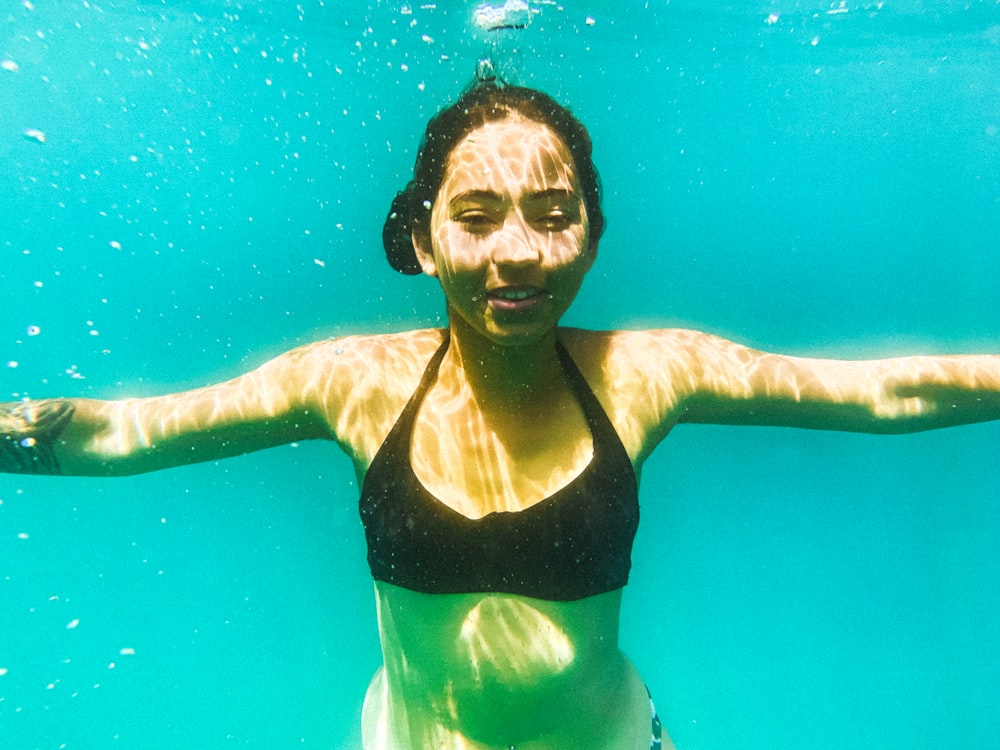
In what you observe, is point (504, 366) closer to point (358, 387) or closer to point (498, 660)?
point (358, 387)

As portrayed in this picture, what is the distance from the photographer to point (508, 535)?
1.76 m

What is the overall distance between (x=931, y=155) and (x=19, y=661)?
4318 cm

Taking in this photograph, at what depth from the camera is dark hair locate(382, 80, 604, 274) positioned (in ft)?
6.89

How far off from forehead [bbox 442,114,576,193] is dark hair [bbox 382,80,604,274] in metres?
0.04

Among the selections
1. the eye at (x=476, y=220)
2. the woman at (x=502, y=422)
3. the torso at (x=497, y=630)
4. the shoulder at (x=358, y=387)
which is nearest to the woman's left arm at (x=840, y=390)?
the woman at (x=502, y=422)

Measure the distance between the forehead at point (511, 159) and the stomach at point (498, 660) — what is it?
1.20 meters

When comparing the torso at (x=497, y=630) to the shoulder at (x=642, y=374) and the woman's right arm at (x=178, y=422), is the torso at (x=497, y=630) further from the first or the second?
the woman's right arm at (x=178, y=422)

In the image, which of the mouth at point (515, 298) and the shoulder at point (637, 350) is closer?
the mouth at point (515, 298)

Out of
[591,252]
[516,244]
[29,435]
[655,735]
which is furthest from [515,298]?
[655,735]

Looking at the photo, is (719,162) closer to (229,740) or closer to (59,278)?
(229,740)

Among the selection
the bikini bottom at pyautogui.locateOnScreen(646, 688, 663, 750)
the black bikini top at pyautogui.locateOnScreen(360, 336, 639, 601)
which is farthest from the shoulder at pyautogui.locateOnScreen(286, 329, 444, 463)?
the bikini bottom at pyautogui.locateOnScreen(646, 688, 663, 750)

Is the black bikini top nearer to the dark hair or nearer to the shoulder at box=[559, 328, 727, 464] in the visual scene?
the shoulder at box=[559, 328, 727, 464]

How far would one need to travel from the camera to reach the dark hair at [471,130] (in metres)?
2.10

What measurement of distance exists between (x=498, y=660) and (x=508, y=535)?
1.38 ft
